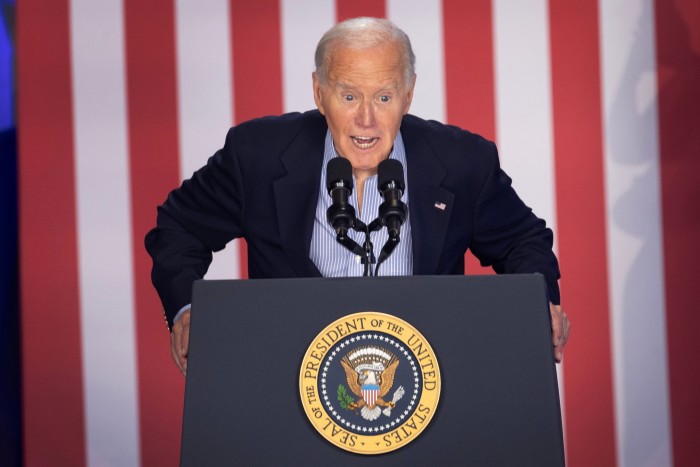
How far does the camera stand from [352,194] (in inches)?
76.9

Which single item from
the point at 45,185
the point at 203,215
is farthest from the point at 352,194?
the point at 45,185

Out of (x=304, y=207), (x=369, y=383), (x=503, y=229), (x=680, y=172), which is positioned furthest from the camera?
(x=680, y=172)

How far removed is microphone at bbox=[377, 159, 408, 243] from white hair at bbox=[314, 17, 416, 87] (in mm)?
360

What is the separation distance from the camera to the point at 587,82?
3.12 metres

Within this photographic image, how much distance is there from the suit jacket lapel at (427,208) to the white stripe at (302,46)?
115 cm

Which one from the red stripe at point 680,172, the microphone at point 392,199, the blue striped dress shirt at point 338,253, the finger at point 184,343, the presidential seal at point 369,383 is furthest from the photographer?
the red stripe at point 680,172

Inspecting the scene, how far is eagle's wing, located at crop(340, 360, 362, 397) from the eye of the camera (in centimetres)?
136

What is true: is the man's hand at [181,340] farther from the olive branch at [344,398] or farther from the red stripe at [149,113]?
the red stripe at [149,113]

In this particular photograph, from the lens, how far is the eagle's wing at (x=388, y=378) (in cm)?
136

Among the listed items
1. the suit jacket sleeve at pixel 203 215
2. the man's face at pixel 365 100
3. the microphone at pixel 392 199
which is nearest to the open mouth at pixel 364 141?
the man's face at pixel 365 100

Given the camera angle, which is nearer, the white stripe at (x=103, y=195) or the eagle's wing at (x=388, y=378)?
the eagle's wing at (x=388, y=378)

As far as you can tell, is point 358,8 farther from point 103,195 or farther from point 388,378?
point 388,378

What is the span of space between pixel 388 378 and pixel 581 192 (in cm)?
189

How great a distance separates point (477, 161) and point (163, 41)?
1393 mm
